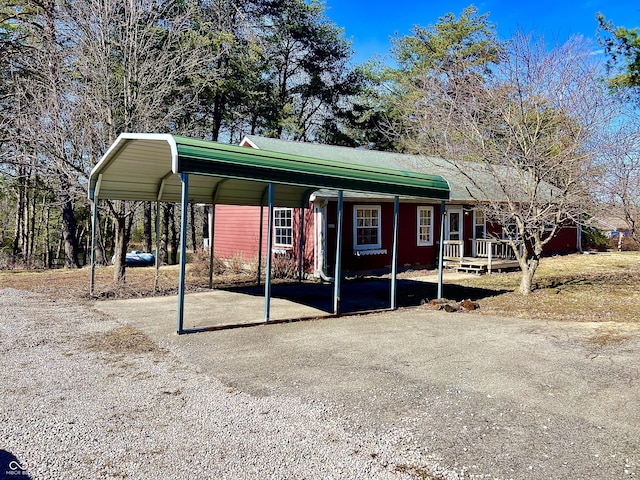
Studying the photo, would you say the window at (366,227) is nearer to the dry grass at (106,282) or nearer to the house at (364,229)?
the house at (364,229)

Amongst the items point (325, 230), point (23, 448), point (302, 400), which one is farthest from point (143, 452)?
point (325, 230)

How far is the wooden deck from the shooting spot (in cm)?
1708

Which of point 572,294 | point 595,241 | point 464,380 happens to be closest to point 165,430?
point 464,380

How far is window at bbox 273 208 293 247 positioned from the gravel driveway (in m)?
8.83

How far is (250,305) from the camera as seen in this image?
10312 mm

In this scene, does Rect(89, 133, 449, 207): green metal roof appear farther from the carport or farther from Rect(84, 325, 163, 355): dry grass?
Rect(84, 325, 163, 355): dry grass

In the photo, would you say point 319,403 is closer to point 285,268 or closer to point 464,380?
point 464,380

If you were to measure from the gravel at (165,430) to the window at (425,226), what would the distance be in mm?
13741

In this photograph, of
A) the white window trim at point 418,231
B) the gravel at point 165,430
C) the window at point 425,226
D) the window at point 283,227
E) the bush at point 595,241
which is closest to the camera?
the gravel at point 165,430

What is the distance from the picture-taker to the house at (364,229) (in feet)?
50.7

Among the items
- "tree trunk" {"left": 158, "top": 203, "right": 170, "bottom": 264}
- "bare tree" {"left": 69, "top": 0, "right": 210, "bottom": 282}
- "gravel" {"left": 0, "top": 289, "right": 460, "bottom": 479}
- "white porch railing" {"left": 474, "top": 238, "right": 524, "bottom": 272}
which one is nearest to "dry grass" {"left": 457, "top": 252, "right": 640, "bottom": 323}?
"white porch railing" {"left": 474, "top": 238, "right": 524, "bottom": 272}

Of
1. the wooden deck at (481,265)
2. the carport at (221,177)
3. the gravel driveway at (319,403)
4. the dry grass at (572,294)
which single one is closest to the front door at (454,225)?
the wooden deck at (481,265)

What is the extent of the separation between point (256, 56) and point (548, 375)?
79.5ft

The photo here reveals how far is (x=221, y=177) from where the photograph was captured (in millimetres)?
7359
